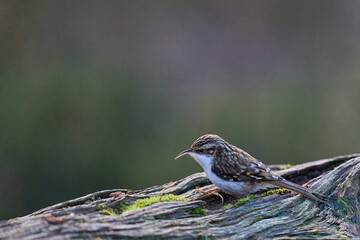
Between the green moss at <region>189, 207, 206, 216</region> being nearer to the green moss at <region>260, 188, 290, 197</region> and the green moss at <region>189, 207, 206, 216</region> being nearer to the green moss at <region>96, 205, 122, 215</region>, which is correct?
the green moss at <region>96, 205, 122, 215</region>

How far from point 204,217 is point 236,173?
2.69ft

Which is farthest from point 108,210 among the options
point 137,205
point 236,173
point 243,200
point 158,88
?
point 158,88

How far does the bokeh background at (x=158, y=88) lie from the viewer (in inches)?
342

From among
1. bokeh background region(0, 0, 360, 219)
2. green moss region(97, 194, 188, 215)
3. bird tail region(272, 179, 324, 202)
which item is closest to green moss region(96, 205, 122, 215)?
green moss region(97, 194, 188, 215)

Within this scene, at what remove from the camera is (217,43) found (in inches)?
A: 558

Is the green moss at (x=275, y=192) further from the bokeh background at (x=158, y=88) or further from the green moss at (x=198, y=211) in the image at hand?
the bokeh background at (x=158, y=88)

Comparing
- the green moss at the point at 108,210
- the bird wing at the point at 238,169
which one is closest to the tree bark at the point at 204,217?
the green moss at the point at 108,210

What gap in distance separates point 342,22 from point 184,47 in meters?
5.20

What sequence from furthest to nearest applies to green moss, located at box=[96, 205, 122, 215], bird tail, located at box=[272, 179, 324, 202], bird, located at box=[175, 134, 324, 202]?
bird, located at box=[175, 134, 324, 202], bird tail, located at box=[272, 179, 324, 202], green moss, located at box=[96, 205, 122, 215]

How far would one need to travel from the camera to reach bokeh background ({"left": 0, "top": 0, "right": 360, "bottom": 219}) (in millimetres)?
8695

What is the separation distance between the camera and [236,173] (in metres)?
4.25

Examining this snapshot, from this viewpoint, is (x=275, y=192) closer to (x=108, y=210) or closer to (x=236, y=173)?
(x=236, y=173)

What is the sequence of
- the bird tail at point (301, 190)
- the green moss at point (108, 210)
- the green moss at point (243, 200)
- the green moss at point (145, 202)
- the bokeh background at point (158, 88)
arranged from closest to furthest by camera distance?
the green moss at point (108, 210) → the green moss at point (145, 202) → the green moss at point (243, 200) → the bird tail at point (301, 190) → the bokeh background at point (158, 88)

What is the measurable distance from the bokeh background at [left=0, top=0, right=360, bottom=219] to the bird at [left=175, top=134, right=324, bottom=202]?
4435 mm
